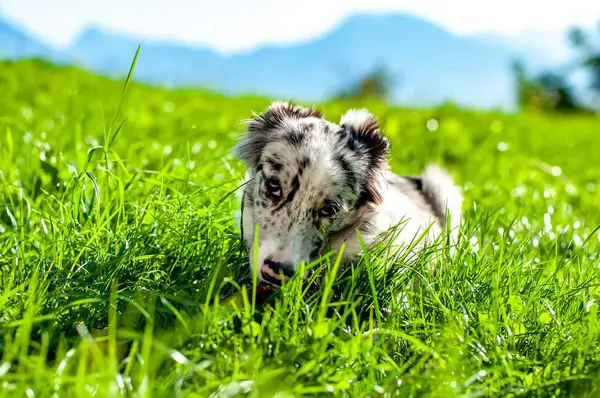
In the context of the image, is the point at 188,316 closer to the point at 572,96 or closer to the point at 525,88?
the point at 525,88

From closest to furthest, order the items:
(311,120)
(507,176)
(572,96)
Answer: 1. (311,120)
2. (507,176)
3. (572,96)

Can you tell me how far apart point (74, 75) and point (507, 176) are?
29.9ft

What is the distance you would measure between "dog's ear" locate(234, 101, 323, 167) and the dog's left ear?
0.26 metres

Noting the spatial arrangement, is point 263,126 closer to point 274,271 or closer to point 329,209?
point 329,209

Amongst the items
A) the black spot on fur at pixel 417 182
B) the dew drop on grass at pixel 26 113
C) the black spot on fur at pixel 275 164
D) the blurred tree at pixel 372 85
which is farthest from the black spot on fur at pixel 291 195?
the blurred tree at pixel 372 85

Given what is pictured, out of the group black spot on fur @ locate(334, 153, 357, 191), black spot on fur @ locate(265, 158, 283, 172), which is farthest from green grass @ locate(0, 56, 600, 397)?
black spot on fur @ locate(334, 153, 357, 191)

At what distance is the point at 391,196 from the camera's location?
363 cm

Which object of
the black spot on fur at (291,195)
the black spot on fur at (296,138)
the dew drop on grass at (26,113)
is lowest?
the dew drop on grass at (26,113)

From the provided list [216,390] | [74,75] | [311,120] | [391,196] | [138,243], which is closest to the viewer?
[216,390]

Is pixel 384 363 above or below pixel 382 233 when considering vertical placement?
below

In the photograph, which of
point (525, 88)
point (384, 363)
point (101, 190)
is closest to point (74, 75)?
point (101, 190)

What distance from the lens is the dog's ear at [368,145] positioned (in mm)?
3258

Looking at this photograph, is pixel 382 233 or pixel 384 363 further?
pixel 382 233

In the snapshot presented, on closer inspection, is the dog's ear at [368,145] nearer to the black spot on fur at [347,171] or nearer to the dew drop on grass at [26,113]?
the black spot on fur at [347,171]
